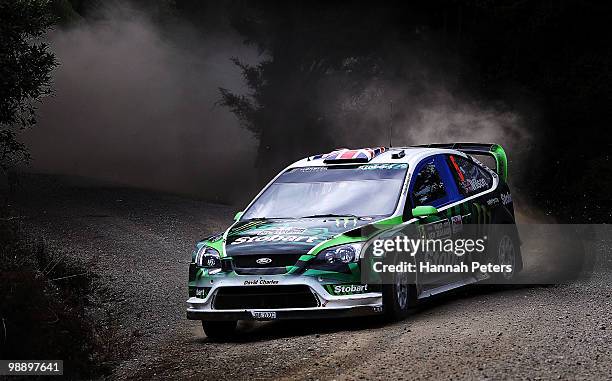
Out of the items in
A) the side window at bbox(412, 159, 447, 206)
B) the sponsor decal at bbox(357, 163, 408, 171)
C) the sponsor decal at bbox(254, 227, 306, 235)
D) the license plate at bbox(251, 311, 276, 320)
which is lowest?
the license plate at bbox(251, 311, 276, 320)

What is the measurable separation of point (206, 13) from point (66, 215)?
19.1 meters

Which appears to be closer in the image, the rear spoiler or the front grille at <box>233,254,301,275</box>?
the front grille at <box>233,254,301,275</box>

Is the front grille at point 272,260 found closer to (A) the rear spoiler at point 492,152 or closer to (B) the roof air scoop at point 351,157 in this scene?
(B) the roof air scoop at point 351,157

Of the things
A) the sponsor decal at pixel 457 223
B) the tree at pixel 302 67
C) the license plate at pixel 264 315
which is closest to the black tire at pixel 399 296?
the license plate at pixel 264 315

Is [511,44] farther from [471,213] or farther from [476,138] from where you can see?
[471,213]

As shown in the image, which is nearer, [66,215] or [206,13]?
[66,215]

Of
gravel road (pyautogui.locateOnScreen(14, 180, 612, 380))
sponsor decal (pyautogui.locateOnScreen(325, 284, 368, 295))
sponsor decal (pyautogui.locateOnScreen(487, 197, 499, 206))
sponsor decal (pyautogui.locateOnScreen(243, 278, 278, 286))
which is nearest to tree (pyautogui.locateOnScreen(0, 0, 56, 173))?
gravel road (pyautogui.locateOnScreen(14, 180, 612, 380))

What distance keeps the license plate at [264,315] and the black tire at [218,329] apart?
2.20ft

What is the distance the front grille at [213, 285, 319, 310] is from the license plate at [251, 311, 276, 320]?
0.15 feet

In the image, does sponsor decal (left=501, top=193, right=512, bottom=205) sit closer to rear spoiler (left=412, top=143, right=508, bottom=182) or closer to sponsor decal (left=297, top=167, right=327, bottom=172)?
rear spoiler (left=412, top=143, right=508, bottom=182)

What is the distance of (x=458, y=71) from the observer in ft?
87.6

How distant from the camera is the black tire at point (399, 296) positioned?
31.0 ft

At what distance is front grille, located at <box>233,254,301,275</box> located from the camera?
9.31 metres

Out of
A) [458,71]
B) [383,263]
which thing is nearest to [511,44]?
[458,71]
